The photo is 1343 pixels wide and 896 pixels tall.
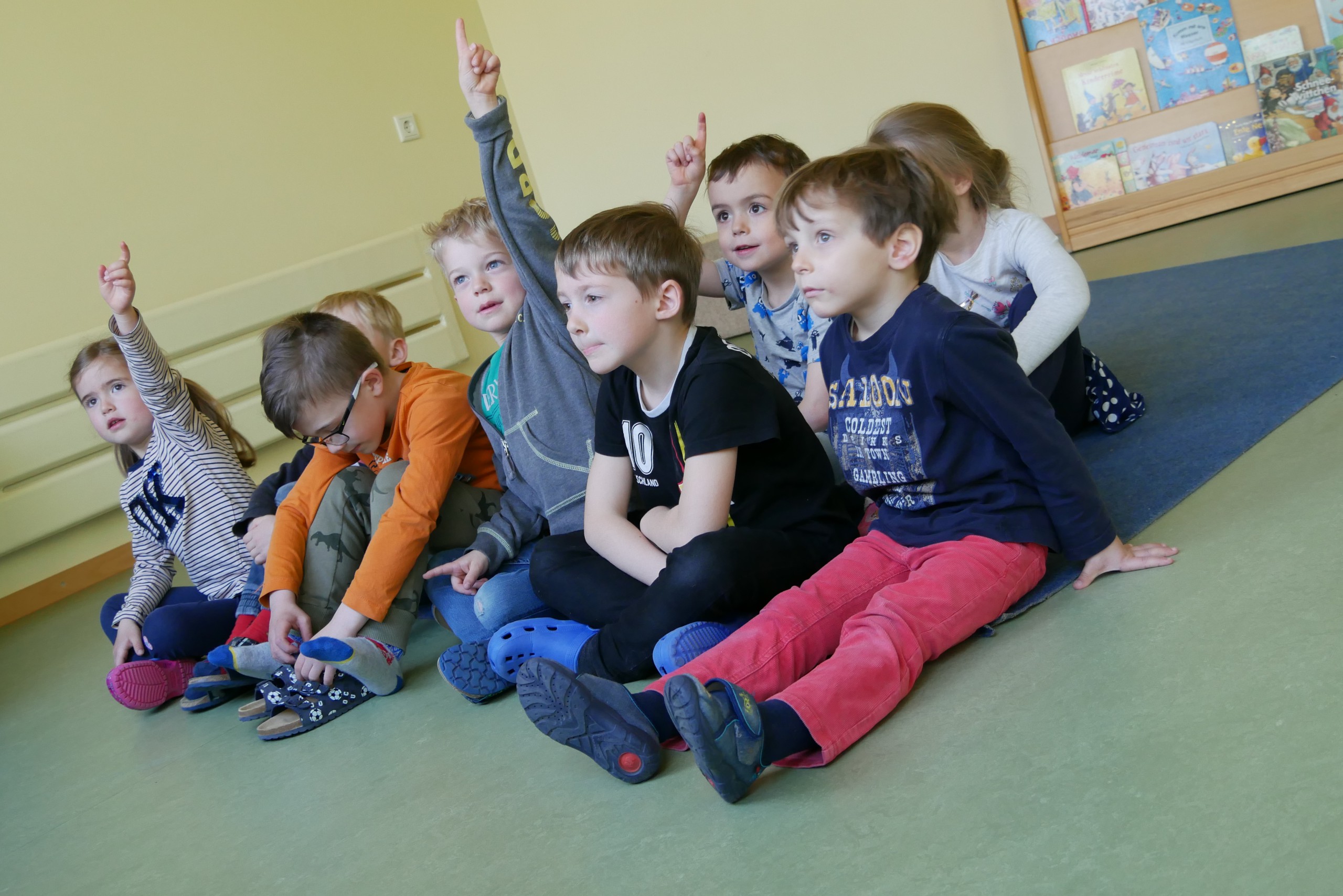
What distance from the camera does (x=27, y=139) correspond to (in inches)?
133

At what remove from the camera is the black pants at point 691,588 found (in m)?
1.25

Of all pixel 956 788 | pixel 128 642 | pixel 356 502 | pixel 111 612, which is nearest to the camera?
pixel 956 788

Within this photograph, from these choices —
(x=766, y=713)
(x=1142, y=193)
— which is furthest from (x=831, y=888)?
(x=1142, y=193)

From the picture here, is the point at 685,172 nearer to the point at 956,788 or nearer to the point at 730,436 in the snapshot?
the point at 730,436

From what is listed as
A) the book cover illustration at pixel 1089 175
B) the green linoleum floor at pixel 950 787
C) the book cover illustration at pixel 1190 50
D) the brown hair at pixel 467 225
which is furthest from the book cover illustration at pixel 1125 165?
the brown hair at pixel 467 225

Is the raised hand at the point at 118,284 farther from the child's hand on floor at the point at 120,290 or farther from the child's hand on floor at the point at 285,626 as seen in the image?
the child's hand on floor at the point at 285,626

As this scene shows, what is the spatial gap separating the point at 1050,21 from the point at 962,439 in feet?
10.3

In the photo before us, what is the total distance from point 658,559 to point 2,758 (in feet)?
4.51

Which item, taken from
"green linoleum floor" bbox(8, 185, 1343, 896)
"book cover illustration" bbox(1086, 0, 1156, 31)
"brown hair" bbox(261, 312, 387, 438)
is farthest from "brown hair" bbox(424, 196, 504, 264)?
"book cover illustration" bbox(1086, 0, 1156, 31)

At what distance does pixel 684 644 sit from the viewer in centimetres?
123

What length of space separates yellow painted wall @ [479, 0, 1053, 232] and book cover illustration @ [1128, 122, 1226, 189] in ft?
1.10

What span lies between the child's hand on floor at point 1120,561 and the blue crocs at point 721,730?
46 cm

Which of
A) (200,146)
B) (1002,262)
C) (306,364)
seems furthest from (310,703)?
(200,146)

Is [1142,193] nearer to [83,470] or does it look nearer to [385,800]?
[385,800]
